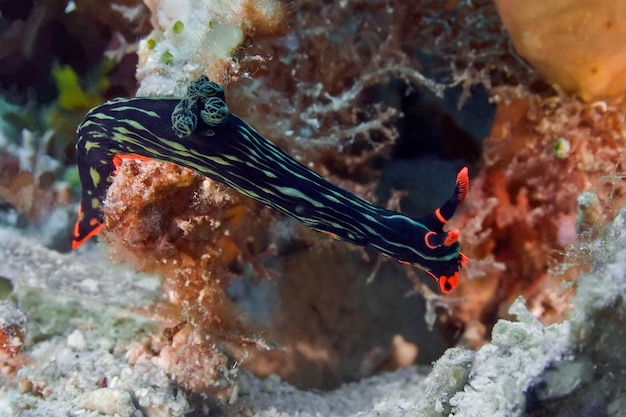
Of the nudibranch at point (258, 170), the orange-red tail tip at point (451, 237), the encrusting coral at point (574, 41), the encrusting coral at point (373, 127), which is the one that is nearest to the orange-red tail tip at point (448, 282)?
the nudibranch at point (258, 170)

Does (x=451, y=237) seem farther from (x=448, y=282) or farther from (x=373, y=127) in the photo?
(x=373, y=127)

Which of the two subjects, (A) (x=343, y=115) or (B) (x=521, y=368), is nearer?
(B) (x=521, y=368)

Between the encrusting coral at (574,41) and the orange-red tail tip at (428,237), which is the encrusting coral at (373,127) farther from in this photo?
the orange-red tail tip at (428,237)

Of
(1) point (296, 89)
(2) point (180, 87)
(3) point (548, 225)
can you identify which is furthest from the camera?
(3) point (548, 225)

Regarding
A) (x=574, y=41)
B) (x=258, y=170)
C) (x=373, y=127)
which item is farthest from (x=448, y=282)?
(x=574, y=41)

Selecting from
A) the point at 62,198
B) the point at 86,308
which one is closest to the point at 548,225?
the point at 86,308

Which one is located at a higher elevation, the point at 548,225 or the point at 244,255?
the point at 548,225

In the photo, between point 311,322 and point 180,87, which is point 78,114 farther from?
point 311,322

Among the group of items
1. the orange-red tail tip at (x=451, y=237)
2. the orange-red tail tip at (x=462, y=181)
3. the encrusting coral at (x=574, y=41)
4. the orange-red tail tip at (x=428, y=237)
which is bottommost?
the orange-red tail tip at (x=428, y=237)
